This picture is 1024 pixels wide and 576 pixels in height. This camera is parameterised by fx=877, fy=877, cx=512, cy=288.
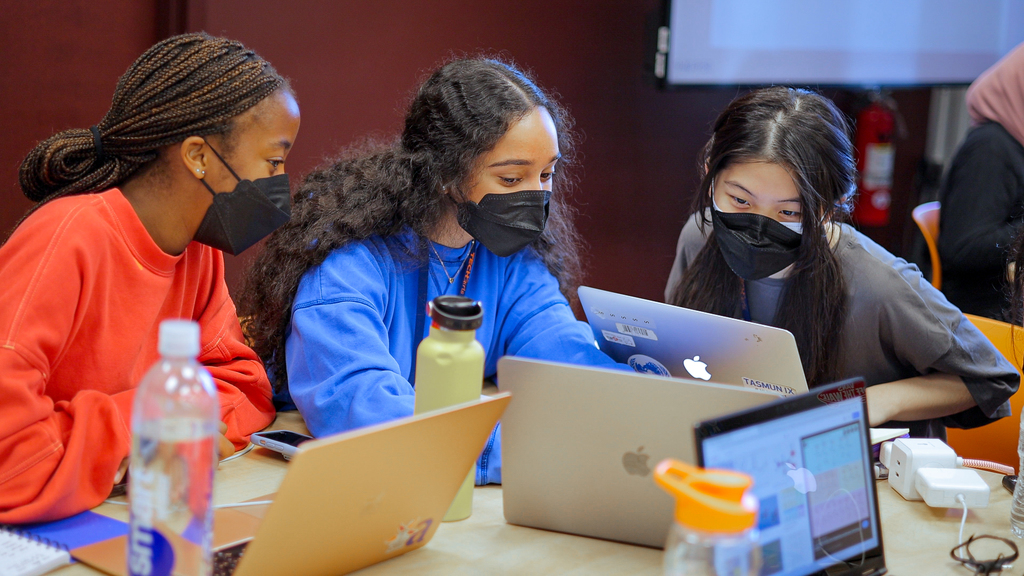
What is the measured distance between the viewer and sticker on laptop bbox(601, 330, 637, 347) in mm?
1475

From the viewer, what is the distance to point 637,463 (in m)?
1.07

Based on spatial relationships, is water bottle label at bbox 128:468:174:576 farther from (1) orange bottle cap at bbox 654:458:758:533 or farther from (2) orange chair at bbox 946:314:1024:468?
(2) orange chair at bbox 946:314:1024:468

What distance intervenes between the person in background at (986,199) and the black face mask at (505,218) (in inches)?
59.2

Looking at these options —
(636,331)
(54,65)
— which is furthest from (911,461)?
(54,65)

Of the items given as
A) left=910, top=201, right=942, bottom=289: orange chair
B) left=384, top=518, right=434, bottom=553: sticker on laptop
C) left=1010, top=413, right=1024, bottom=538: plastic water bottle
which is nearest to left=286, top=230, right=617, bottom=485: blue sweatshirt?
left=384, top=518, right=434, bottom=553: sticker on laptop

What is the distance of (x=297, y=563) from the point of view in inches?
36.5

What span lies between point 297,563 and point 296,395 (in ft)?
1.71

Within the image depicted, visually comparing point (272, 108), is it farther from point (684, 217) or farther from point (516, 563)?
point (684, 217)

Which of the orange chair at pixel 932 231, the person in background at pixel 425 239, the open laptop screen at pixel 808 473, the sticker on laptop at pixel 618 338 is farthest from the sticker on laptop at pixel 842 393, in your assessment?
the orange chair at pixel 932 231

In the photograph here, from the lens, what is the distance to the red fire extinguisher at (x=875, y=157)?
3.81 meters

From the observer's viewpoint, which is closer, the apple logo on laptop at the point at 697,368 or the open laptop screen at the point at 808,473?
the open laptop screen at the point at 808,473

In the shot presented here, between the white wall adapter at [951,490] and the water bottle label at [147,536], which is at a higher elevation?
the water bottle label at [147,536]

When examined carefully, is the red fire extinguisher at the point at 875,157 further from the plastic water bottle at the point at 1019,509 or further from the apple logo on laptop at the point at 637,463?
the apple logo on laptop at the point at 637,463

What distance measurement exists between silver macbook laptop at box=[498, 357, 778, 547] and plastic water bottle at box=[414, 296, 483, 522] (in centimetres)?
4
